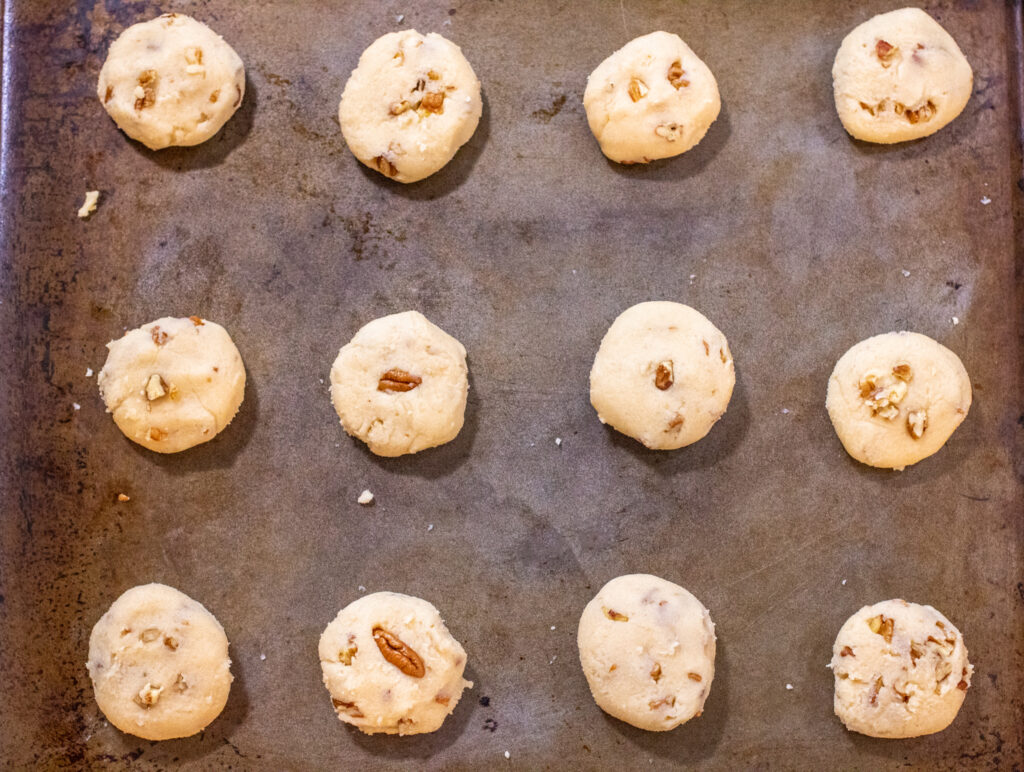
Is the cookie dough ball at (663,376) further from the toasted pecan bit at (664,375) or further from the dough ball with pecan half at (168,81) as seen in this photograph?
the dough ball with pecan half at (168,81)

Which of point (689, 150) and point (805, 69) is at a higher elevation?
point (805, 69)

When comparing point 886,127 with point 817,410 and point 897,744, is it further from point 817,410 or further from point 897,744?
point 897,744

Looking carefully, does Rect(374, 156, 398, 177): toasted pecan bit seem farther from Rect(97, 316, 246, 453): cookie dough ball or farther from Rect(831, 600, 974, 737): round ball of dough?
Rect(831, 600, 974, 737): round ball of dough

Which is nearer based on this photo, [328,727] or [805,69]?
[328,727]

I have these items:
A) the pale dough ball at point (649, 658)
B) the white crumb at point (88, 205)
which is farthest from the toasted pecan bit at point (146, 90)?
the pale dough ball at point (649, 658)


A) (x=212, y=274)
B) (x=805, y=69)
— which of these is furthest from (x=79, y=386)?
(x=805, y=69)

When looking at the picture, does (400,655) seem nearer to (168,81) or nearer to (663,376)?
(663,376)

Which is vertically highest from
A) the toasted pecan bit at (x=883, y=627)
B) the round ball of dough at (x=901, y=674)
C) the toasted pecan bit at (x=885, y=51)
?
the toasted pecan bit at (x=885, y=51)
